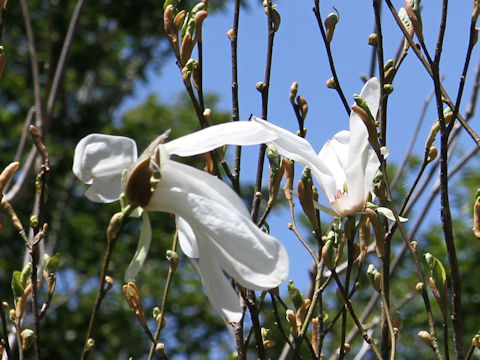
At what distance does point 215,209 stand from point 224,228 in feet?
0.07

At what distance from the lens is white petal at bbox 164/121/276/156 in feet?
2.66

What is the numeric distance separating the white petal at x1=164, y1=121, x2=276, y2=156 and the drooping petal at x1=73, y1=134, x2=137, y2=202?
61 millimetres

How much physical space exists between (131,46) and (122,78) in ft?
0.92

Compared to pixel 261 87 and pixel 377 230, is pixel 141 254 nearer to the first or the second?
pixel 377 230

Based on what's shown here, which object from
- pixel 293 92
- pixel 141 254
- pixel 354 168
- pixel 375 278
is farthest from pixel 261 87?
pixel 141 254

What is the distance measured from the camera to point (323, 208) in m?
1.06

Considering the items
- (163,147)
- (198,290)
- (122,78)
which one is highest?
(163,147)

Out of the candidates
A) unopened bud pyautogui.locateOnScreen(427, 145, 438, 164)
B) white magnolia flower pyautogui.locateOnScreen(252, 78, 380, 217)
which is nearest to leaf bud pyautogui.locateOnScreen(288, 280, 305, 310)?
white magnolia flower pyautogui.locateOnScreen(252, 78, 380, 217)

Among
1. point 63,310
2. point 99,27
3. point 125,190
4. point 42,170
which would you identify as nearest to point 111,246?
point 125,190

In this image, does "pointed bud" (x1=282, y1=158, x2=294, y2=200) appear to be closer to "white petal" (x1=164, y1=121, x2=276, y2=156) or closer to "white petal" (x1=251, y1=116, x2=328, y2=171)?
"white petal" (x1=251, y1=116, x2=328, y2=171)

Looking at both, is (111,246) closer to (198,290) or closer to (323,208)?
(323,208)

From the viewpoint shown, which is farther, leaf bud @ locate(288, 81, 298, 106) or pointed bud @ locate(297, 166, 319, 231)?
leaf bud @ locate(288, 81, 298, 106)

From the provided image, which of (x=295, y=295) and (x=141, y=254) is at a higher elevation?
(x=141, y=254)

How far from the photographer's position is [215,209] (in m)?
0.79
